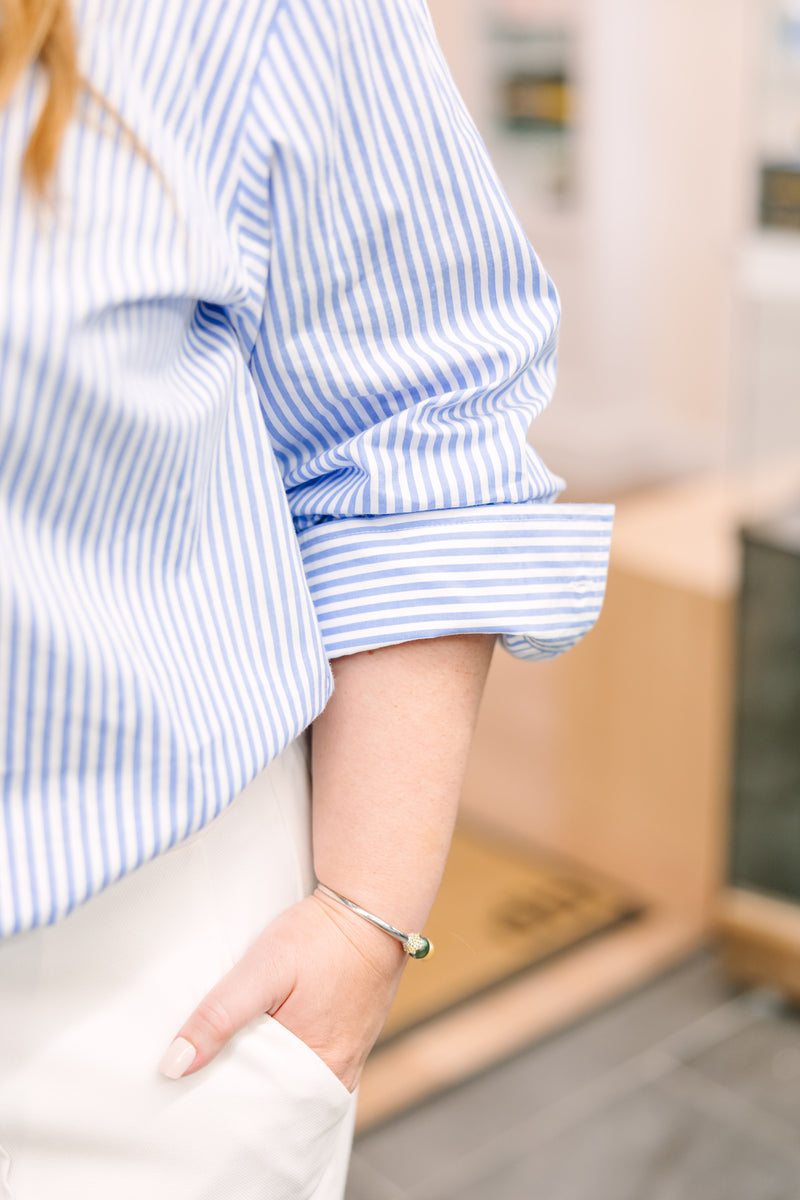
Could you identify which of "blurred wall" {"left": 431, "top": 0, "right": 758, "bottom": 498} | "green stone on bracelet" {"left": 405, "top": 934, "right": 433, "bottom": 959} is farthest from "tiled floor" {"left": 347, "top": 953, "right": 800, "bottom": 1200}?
"blurred wall" {"left": 431, "top": 0, "right": 758, "bottom": 498}

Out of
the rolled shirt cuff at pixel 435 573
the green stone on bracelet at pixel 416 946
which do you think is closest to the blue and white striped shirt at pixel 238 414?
the rolled shirt cuff at pixel 435 573

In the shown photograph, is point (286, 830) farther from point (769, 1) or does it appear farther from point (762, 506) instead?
point (769, 1)

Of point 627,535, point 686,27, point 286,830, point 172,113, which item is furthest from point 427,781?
point 686,27

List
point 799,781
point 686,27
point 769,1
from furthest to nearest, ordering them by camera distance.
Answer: point 686,27 → point 769,1 → point 799,781

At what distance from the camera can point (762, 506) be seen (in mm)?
1933

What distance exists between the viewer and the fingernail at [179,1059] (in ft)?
1.66

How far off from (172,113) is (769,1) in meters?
2.68

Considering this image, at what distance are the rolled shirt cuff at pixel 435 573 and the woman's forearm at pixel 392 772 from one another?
17mm

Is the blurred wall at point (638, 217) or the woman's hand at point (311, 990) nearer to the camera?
the woman's hand at point (311, 990)

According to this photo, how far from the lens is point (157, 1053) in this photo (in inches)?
20.3

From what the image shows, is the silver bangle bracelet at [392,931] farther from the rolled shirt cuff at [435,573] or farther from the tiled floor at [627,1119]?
the tiled floor at [627,1119]

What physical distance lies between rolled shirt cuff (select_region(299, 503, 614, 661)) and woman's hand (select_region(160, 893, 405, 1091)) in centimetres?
12

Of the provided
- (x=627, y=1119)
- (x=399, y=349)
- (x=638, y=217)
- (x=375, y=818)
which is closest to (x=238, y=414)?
(x=399, y=349)

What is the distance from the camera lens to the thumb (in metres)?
0.51
